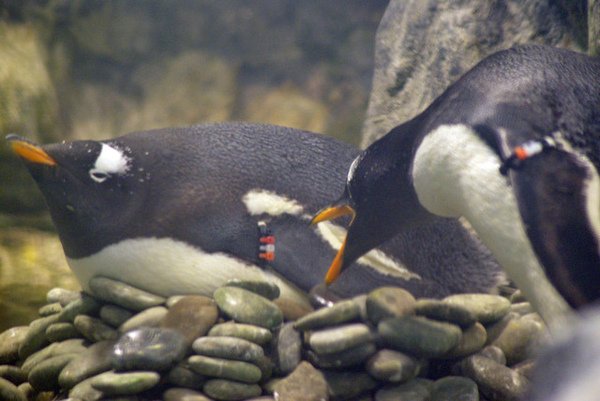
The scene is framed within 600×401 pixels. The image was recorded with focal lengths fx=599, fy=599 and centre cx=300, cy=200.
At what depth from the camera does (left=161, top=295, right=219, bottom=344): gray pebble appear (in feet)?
3.68

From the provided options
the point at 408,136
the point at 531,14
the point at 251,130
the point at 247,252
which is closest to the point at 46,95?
the point at 251,130

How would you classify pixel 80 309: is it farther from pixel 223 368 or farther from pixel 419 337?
pixel 419 337

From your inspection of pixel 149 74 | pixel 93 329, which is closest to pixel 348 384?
pixel 93 329

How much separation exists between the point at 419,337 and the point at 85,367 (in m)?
0.62

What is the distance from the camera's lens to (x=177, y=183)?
154cm

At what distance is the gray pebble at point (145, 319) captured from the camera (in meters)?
1.21

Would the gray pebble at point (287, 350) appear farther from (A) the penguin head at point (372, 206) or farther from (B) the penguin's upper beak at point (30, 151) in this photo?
(B) the penguin's upper beak at point (30, 151)

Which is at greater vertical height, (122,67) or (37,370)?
(122,67)

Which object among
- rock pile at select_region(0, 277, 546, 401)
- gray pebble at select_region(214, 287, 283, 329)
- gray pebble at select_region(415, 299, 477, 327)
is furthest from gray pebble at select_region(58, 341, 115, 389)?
gray pebble at select_region(415, 299, 477, 327)

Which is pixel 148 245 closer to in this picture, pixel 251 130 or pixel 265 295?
pixel 265 295

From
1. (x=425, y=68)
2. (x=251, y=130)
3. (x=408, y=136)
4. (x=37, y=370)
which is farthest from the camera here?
(x=425, y=68)

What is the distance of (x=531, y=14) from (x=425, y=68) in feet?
1.26

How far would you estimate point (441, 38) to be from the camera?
1.84 m

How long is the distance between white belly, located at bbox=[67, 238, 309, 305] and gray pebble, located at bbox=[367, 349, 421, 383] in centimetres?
38
